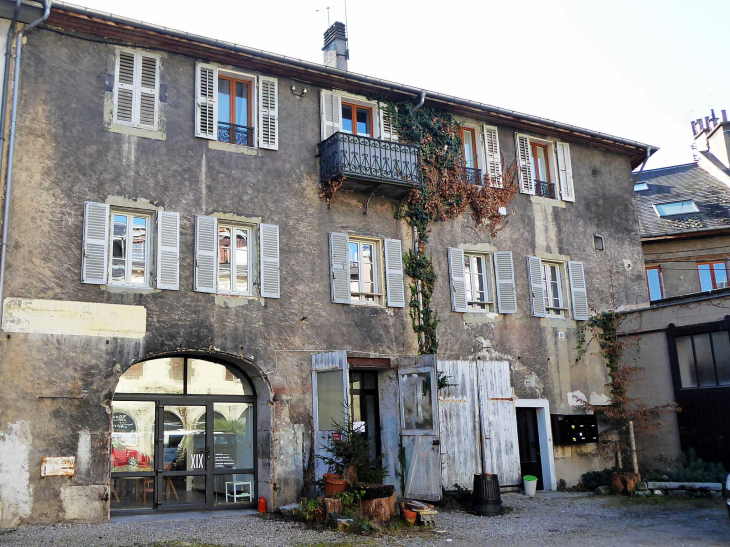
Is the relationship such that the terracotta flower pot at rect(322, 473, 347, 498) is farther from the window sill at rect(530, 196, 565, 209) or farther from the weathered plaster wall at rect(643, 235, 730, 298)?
the weathered plaster wall at rect(643, 235, 730, 298)

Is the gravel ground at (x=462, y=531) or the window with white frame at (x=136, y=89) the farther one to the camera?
the window with white frame at (x=136, y=89)

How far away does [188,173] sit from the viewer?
12.9 m

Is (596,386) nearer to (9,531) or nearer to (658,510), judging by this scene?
(658,510)

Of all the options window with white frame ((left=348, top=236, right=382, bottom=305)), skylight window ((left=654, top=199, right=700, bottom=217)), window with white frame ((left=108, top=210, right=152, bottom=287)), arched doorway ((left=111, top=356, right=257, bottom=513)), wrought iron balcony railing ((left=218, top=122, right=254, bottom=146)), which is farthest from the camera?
skylight window ((left=654, top=199, right=700, bottom=217))

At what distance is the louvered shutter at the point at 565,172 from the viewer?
17.5 m

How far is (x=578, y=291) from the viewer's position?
55.9 feet

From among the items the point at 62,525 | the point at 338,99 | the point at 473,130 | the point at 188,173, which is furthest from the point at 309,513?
the point at 473,130

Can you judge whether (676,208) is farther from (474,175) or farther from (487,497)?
(487,497)

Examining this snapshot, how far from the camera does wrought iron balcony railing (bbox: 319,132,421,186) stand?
13.9 metres

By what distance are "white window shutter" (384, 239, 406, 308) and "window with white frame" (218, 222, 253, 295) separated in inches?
111

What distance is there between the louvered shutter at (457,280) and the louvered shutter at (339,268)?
7.99 ft

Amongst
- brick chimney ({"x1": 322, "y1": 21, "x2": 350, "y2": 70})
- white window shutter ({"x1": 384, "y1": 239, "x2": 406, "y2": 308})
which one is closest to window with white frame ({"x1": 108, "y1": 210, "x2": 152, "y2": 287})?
white window shutter ({"x1": 384, "y1": 239, "x2": 406, "y2": 308})

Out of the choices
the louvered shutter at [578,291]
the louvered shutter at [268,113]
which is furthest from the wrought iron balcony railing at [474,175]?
the louvered shutter at [268,113]

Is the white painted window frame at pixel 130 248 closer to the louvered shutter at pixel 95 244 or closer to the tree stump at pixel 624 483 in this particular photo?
the louvered shutter at pixel 95 244
